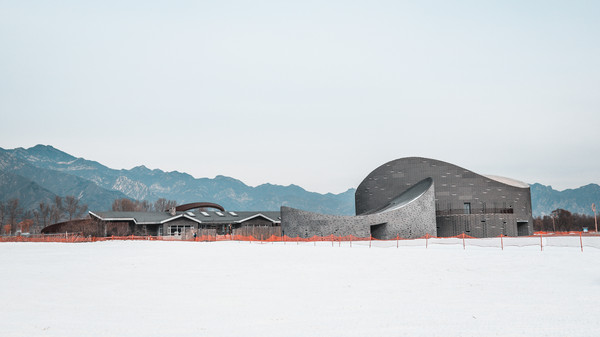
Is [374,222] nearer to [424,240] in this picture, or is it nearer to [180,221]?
[424,240]

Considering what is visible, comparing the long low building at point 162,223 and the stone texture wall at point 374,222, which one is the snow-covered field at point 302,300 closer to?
the stone texture wall at point 374,222

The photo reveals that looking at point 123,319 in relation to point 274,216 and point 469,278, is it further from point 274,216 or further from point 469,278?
point 274,216

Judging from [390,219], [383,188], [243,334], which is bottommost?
[243,334]

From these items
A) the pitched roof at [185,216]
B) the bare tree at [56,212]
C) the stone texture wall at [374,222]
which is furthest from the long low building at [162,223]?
the bare tree at [56,212]

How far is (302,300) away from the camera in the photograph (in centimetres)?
1381

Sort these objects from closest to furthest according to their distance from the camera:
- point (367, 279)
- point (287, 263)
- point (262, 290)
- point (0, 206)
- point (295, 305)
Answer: point (295, 305) < point (262, 290) < point (367, 279) < point (287, 263) < point (0, 206)

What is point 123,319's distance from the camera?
36.8 ft

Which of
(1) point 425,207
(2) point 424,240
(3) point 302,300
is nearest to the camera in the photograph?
(3) point 302,300

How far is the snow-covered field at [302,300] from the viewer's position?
10.4 metres

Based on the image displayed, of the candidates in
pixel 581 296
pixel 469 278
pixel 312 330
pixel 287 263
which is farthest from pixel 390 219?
pixel 312 330

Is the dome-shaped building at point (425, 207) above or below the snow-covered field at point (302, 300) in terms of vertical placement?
above

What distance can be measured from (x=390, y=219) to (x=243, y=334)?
4415 cm

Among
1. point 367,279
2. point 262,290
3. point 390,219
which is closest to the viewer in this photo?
point 262,290

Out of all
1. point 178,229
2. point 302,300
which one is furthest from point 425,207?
point 302,300
